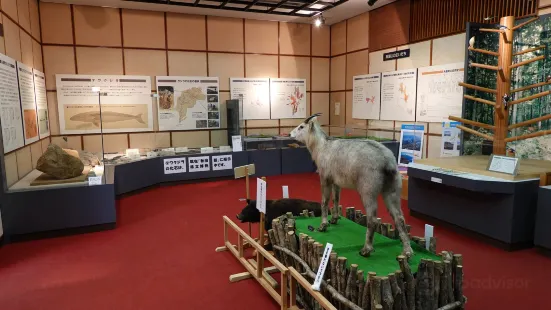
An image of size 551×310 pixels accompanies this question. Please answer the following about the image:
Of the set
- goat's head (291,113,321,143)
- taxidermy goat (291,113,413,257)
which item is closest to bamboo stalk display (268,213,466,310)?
taxidermy goat (291,113,413,257)

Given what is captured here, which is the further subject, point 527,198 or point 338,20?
point 338,20

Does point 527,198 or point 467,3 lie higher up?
point 467,3

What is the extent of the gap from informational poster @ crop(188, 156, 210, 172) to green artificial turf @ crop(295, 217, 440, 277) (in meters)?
4.74

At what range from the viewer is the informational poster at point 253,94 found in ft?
29.9

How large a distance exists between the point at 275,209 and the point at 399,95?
507 cm

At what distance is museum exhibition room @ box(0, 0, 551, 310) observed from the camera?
3094 mm

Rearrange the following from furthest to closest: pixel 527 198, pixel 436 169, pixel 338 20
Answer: pixel 338 20 < pixel 436 169 < pixel 527 198

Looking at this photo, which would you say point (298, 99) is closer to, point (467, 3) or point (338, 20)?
point (338, 20)

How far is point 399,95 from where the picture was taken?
7906 millimetres

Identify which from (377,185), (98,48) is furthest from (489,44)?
(98,48)

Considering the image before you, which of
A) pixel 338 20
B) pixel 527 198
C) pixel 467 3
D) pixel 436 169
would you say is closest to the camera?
pixel 527 198

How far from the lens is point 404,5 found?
7664 mm

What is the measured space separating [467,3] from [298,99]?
15.1 ft

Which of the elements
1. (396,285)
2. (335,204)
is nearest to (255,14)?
(335,204)
